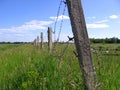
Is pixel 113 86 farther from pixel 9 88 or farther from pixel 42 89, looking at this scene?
pixel 9 88

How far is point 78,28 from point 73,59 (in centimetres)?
322

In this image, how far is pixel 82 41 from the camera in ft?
11.9

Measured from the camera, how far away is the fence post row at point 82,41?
11.9 feet

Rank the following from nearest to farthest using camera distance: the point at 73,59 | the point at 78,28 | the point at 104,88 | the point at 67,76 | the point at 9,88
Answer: the point at 78,28 → the point at 104,88 → the point at 67,76 → the point at 9,88 → the point at 73,59

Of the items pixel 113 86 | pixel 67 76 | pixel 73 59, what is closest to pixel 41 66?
pixel 73 59

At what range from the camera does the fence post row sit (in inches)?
143

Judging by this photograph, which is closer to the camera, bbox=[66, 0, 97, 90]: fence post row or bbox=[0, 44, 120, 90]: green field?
bbox=[66, 0, 97, 90]: fence post row

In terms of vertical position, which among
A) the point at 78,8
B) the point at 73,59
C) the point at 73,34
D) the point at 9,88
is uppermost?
the point at 78,8

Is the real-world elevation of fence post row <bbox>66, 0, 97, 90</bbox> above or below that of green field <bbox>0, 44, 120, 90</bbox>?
above

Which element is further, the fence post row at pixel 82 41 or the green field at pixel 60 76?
the green field at pixel 60 76

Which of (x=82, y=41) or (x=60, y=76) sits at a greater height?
(x=82, y=41)

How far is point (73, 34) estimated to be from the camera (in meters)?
3.69

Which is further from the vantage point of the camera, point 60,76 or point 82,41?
point 60,76

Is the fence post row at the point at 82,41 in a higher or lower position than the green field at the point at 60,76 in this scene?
higher
